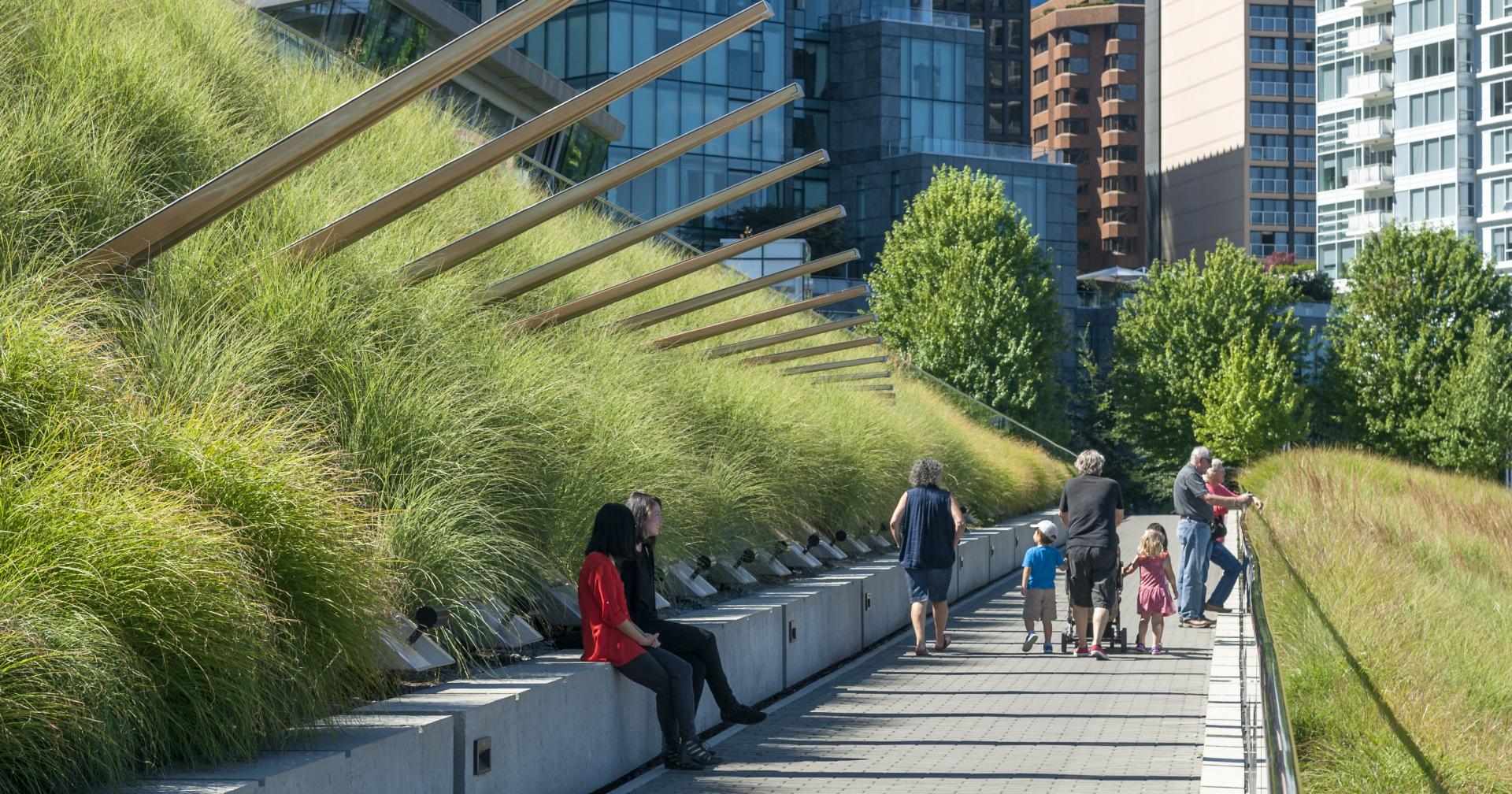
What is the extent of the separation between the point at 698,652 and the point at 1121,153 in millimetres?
124345

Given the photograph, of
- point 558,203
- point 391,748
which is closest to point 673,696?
point 391,748

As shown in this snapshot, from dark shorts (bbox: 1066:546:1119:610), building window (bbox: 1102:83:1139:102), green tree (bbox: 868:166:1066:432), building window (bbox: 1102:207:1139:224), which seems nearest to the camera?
dark shorts (bbox: 1066:546:1119:610)

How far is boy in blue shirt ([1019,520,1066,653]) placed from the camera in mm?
13820

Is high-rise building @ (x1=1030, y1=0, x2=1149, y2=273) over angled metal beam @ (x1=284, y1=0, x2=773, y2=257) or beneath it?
over

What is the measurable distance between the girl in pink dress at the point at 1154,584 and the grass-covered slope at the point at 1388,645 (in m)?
0.91

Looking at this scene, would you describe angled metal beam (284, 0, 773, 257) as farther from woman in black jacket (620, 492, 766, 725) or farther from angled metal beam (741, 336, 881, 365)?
angled metal beam (741, 336, 881, 365)

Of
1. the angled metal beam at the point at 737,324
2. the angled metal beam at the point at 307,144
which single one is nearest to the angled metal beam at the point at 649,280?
the angled metal beam at the point at 737,324

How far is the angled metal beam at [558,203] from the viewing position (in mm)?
10969

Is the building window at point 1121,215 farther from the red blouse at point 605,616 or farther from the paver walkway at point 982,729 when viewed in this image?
the red blouse at point 605,616

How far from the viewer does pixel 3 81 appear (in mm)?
11031

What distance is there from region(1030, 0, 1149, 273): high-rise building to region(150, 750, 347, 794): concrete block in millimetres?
123779

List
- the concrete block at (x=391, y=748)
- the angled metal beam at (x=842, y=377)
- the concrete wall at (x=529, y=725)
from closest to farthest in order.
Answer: the concrete wall at (x=529, y=725) < the concrete block at (x=391, y=748) < the angled metal beam at (x=842, y=377)

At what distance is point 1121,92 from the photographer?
129 m

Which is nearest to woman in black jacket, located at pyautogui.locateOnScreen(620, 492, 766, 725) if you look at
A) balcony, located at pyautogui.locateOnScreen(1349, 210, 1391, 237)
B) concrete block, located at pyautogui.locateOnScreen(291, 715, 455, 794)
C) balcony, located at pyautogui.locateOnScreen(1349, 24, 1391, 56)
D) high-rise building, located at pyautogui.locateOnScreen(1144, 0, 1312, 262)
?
concrete block, located at pyautogui.locateOnScreen(291, 715, 455, 794)
